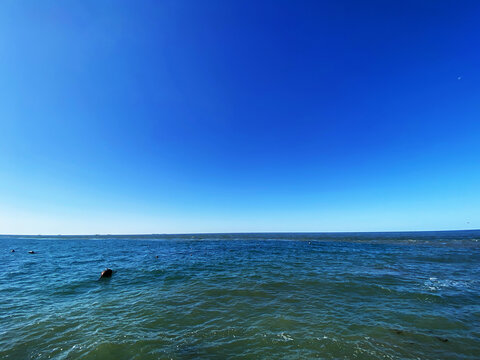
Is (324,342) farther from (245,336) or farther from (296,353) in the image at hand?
(245,336)

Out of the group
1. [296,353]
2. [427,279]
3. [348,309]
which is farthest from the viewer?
[427,279]

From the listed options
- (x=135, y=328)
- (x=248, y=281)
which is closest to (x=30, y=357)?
(x=135, y=328)

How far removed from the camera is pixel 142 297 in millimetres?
13016

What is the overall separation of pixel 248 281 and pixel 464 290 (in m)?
14.8

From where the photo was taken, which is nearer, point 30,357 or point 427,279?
point 30,357

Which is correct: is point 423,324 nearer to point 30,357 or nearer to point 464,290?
point 464,290

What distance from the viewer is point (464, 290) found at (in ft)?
43.2

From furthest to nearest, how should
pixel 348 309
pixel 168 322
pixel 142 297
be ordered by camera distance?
pixel 142 297 → pixel 348 309 → pixel 168 322

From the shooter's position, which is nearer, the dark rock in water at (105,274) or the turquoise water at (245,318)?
the turquoise water at (245,318)

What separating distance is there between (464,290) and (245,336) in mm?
15765

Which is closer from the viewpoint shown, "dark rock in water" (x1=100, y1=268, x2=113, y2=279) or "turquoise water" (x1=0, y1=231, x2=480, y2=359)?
"turquoise water" (x1=0, y1=231, x2=480, y2=359)

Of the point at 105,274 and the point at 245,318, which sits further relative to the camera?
the point at 105,274

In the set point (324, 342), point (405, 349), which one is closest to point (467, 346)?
point (405, 349)

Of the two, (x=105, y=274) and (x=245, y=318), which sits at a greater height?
(x=105, y=274)
